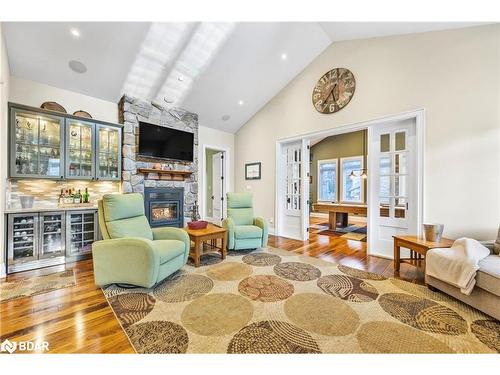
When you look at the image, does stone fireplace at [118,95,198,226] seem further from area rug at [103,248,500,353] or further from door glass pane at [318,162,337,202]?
door glass pane at [318,162,337,202]

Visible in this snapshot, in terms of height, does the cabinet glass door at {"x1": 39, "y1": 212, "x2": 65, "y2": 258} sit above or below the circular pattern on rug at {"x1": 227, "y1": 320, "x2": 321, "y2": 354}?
above

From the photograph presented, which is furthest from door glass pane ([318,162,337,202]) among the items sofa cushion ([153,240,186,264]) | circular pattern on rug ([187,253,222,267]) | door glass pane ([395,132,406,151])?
sofa cushion ([153,240,186,264])

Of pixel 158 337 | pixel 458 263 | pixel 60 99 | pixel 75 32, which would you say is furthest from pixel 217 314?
pixel 60 99

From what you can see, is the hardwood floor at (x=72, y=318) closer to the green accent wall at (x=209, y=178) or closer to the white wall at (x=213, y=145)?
the white wall at (x=213, y=145)

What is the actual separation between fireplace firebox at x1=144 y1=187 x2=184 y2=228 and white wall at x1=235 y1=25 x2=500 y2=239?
143 inches

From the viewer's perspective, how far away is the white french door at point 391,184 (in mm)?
3162

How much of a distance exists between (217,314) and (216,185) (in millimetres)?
4561

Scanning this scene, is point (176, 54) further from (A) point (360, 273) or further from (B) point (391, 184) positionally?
(A) point (360, 273)

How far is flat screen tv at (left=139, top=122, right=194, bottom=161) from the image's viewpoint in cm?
416

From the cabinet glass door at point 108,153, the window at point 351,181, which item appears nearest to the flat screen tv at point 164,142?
the cabinet glass door at point 108,153

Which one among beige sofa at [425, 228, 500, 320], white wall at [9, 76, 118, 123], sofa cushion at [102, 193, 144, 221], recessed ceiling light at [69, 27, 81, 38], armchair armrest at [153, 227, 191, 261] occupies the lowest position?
beige sofa at [425, 228, 500, 320]

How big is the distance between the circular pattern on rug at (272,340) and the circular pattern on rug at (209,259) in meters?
1.50

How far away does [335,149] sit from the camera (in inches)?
287
